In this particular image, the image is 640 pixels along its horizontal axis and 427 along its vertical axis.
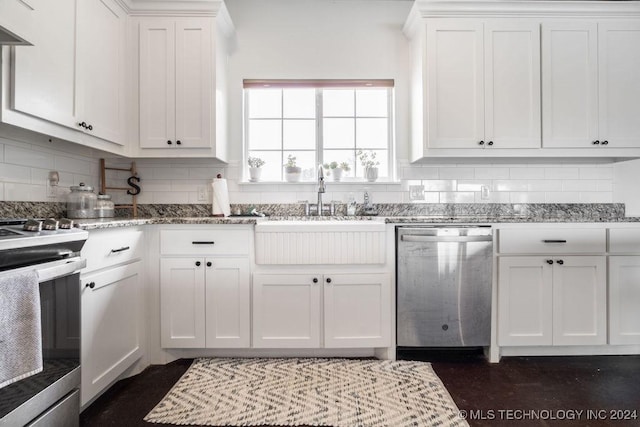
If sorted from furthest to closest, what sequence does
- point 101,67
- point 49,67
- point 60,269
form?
point 101,67, point 49,67, point 60,269

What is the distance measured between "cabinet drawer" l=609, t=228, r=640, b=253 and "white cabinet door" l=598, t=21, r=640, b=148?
776mm

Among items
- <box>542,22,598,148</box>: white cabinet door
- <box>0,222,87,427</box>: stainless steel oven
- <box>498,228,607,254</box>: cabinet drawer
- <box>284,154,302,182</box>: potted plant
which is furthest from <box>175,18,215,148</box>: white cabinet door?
<box>542,22,598,148</box>: white cabinet door

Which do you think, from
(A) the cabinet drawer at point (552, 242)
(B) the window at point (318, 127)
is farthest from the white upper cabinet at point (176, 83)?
(A) the cabinet drawer at point (552, 242)

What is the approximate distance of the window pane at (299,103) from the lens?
109 inches

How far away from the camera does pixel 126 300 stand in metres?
1.83

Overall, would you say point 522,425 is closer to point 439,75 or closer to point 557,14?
point 439,75

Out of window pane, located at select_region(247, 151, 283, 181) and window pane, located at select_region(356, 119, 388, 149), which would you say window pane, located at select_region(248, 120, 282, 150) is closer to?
window pane, located at select_region(247, 151, 283, 181)

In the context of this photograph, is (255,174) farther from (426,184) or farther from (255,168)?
(426,184)

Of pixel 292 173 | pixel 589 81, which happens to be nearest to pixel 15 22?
pixel 292 173

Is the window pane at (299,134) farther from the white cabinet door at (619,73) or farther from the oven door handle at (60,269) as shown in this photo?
the white cabinet door at (619,73)

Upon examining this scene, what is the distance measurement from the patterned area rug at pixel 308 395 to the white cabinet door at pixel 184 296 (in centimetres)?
25

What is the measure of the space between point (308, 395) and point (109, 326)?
→ 1109 millimetres

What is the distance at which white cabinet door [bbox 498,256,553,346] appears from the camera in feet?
6.72

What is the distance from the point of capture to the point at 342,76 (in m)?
2.70
